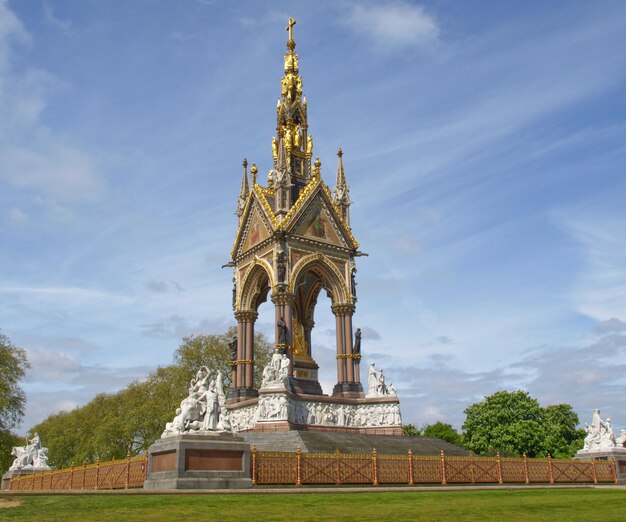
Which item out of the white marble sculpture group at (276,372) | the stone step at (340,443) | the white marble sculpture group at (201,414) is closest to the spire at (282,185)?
the white marble sculpture group at (276,372)

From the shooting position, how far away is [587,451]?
Result: 29.3 m

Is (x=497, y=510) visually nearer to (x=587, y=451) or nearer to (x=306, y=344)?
(x=587, y=451)

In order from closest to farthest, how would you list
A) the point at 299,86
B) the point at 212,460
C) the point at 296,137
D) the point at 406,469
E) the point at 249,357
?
1. the point at 212,460
2. the point at 406,469
3. the point at 249,357
4. the point at 296,137
5. the point at 299,86

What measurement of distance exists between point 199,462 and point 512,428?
39677mm

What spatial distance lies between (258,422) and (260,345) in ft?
84.1

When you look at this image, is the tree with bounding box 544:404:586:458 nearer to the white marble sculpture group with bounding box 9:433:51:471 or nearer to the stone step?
the stone step

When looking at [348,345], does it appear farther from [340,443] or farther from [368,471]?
[368,471]

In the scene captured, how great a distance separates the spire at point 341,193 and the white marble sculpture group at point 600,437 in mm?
16629

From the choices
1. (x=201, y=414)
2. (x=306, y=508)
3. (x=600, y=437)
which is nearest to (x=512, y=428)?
(x=600, y=437)

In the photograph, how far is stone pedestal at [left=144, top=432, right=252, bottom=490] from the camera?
16109 mm

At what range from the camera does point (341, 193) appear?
38.3 metres

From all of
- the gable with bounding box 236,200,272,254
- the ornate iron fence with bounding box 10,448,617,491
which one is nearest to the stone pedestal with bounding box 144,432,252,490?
the ornate iron fence with bounding box 10,448,617,491

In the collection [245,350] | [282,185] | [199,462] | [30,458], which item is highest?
[282,185]

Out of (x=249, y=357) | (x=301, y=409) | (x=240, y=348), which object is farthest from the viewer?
(x=240, y=348)
